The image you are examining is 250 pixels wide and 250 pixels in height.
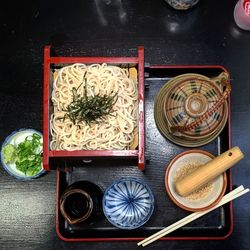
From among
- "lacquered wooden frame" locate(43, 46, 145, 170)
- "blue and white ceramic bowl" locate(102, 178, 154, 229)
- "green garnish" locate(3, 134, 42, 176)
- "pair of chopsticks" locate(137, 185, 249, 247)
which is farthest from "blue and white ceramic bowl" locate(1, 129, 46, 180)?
"pair of chopsticks" locate(137, 185, 249, 247)

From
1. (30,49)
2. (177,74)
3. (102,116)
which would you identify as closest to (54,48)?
(30,49)

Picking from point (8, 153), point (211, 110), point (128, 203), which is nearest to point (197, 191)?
point (128, 203)

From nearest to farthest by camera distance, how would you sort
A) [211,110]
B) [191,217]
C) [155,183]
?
[211,110] < [191,217] < [155,183]

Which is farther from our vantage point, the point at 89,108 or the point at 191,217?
the point at 191,217

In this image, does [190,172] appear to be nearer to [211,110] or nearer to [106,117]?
[211,110]

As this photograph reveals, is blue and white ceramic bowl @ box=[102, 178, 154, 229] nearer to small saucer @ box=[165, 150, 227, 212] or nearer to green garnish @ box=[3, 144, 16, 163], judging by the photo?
small saucer @ box=[165, 150, 227, 212]

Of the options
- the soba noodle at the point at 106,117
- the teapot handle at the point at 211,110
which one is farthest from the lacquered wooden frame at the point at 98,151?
the teapot handle at the point at 211,110

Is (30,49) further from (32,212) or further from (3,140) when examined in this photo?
(32,212)

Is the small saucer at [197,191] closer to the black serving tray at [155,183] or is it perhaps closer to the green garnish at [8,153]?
the black serving tray at [155,183]
